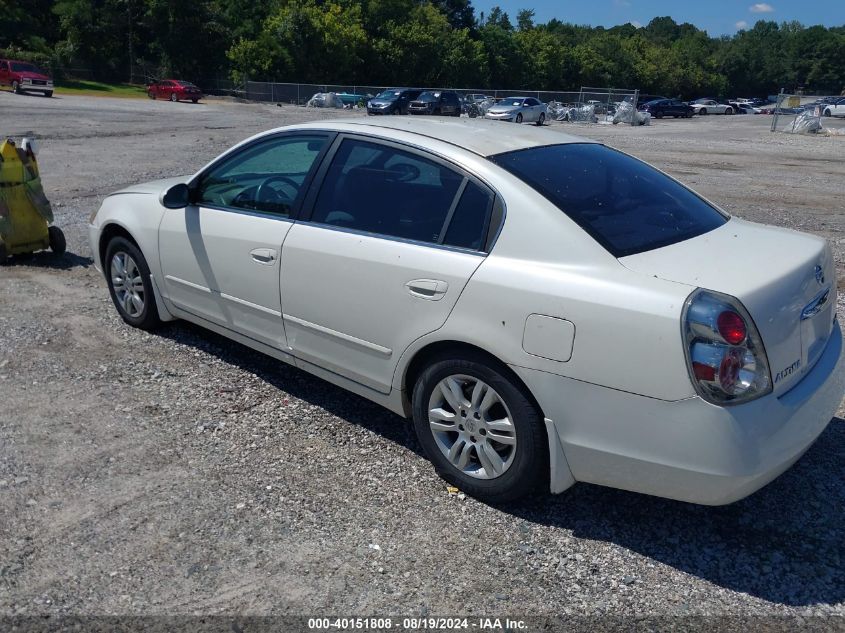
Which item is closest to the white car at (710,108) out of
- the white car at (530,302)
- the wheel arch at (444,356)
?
the white car at (530,302)

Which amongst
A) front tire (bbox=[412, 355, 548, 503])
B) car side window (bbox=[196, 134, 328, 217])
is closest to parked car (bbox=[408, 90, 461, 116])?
car side window (bbox=[196, 134, 328, 217])

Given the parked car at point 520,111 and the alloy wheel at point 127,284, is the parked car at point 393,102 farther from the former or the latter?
the alloy wheel at point 127,284

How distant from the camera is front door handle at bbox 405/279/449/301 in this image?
11.6 feet

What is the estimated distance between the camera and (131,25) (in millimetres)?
64500

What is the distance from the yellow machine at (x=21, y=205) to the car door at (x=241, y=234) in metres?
3.08

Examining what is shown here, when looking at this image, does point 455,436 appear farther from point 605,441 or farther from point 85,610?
point 85,610

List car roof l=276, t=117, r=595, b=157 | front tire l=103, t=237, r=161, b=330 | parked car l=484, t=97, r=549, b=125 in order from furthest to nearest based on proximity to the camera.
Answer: parked car l=484, t=97, r=549, b=125 → front tire l=103, t=237, r=161, b=330 → car roof l=276, t=117, r=595, b=157

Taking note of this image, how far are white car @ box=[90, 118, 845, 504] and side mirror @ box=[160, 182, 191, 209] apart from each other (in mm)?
162

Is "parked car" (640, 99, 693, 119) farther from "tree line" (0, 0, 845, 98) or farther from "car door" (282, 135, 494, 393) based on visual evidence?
"car door" (282, 135, 494, 393)

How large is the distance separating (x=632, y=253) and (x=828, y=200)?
11.8 meters

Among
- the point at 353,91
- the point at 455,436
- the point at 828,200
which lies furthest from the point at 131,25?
the point at 455,436

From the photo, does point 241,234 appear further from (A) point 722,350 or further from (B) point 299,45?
(B) point 299,45

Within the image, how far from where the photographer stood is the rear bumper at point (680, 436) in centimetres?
292

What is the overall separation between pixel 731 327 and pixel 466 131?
188cm
